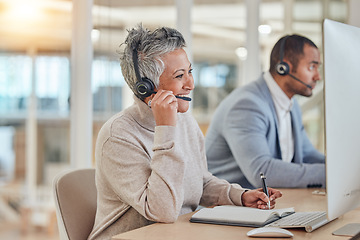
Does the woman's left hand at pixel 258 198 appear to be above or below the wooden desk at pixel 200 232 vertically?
above

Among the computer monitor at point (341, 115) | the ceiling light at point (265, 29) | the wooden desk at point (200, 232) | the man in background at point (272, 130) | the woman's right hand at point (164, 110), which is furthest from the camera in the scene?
the ceiling light at point (265, 29)

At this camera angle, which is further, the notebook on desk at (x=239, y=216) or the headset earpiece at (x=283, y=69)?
the headset earpiece at (x=283, y=69)

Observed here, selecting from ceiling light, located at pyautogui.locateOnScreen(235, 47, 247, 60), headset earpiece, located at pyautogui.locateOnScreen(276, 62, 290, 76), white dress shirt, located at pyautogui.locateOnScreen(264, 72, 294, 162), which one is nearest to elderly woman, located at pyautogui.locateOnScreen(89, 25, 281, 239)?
white dress shirt, located at pyautogui.locateOnScreen(264, 72, 294, 162)

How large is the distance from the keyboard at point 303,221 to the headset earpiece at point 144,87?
1.72 ft

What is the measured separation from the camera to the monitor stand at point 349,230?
1.34 meters

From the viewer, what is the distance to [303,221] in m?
1.42

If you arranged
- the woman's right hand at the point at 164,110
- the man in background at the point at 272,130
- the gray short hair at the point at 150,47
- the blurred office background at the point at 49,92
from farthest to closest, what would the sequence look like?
1. the blurred office background at the point at 49,92
2. the man in background at the point at 272,130
3. the gray short hair at the point at 150,47
4. the woman's right hand at the point at 164,110

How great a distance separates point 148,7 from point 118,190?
1.96 metres

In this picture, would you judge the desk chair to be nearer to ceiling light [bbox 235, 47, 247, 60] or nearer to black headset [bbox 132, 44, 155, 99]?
black headset [bbox 132, 44, 155, 99]

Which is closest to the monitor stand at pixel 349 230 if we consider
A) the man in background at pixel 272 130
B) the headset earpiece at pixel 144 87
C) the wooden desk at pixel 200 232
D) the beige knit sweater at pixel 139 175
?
the wooden desk at pixel 200 232

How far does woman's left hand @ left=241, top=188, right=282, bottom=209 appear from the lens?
1.67 meters

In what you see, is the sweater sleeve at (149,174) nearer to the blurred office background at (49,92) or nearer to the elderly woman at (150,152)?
the elderly woman at (150,152)

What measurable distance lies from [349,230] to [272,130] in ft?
3.60

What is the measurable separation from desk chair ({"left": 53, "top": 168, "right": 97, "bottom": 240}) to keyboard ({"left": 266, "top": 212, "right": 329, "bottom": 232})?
61cm
